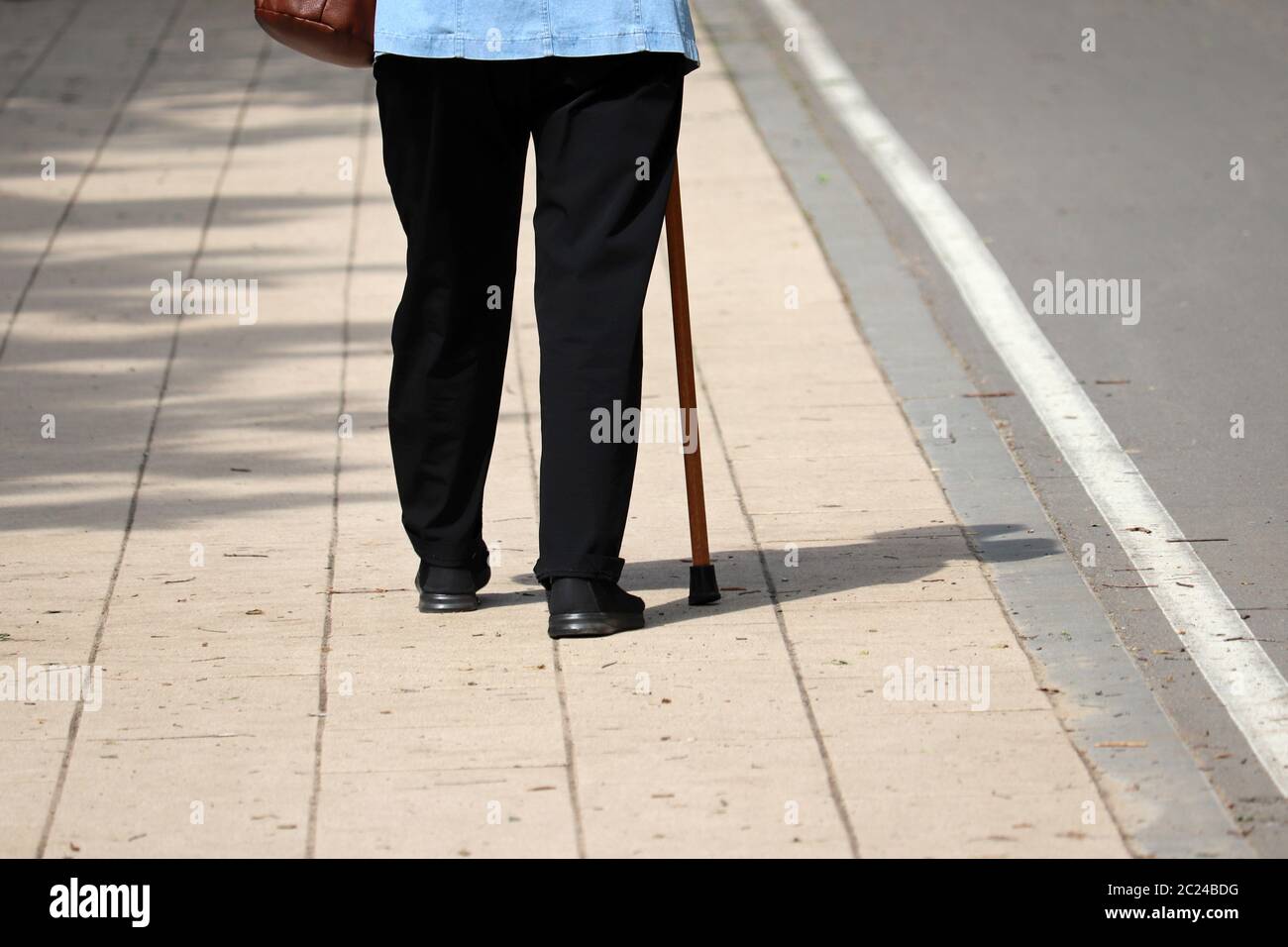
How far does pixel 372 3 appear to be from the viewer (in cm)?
457

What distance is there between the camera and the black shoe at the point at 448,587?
4.96 meters

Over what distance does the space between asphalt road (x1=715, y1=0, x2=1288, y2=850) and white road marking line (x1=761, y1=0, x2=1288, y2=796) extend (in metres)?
0.05

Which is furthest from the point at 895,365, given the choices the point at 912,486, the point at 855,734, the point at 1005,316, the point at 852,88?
the point at 852,88

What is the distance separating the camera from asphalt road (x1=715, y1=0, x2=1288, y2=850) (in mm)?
5219

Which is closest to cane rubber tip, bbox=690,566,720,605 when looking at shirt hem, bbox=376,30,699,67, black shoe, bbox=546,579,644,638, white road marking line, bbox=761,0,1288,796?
black shoe, bbox=546,579,644,638

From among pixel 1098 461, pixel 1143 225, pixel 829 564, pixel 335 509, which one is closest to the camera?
pixel 829 564

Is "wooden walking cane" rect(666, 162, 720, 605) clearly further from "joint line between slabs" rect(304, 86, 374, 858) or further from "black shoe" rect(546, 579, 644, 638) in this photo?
"joint line between slabs" rect(304, 86, 374, 858)

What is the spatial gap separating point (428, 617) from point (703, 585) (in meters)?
0.64

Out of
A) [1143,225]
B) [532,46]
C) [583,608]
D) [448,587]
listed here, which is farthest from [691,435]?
[1143,225]

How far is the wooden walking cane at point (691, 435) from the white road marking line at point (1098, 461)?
1.04 meters

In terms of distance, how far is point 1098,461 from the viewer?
6.06 metres

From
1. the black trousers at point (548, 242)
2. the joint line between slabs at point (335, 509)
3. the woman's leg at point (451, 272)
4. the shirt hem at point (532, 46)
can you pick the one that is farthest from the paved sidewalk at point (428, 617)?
the shirt hem at point (532, 46)

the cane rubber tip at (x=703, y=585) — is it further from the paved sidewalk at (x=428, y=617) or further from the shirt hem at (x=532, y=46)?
the shirt hem at (x=532, y=46)

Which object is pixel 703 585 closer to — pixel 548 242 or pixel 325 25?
pixel 548 242
